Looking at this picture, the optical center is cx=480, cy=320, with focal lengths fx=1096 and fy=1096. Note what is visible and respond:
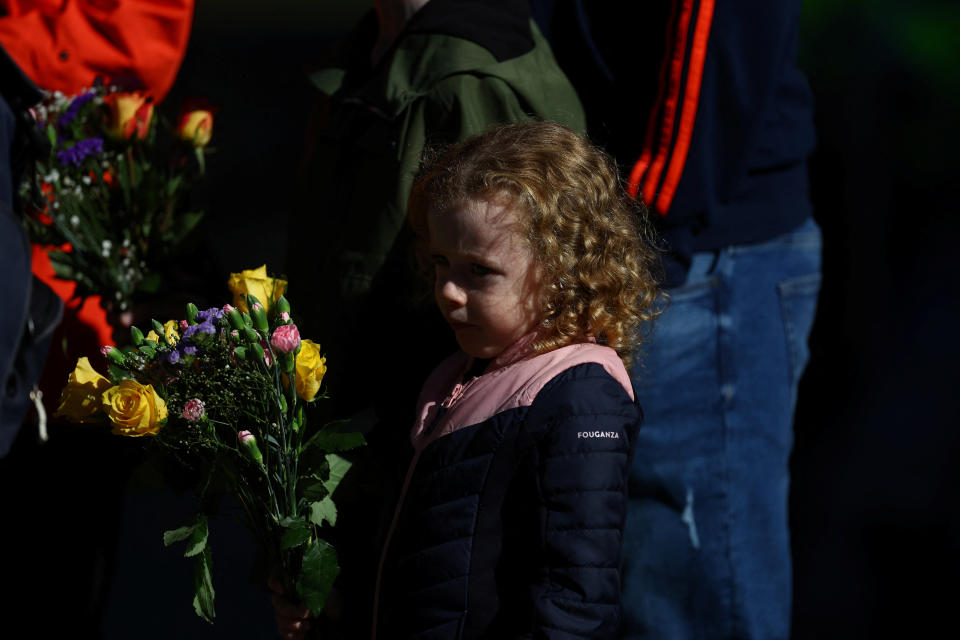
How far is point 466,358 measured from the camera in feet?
6.38

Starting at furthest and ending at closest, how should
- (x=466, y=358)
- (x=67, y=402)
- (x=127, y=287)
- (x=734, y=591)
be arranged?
(x=127, y=287)
(x=734, y=591)
(x=466, y=358)
(x=67, y=402)

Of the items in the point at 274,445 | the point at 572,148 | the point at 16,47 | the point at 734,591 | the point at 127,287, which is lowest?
the point at 734,591

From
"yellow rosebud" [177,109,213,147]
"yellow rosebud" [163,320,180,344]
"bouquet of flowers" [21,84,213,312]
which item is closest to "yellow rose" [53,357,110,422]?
"yellow rosebud" [163,320,180,344]

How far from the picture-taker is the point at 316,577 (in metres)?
1.73

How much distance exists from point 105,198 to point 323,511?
1.10 m

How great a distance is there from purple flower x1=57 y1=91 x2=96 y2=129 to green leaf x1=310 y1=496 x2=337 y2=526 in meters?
1.17

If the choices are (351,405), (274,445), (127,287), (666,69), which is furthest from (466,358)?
(127,287)

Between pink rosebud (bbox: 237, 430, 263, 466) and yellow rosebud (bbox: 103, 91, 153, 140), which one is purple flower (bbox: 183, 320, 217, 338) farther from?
yellow rosebud (bbox: 103, 91, 153, 140)

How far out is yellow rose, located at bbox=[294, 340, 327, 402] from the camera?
1649 mm

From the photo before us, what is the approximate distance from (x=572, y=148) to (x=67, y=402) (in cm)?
88

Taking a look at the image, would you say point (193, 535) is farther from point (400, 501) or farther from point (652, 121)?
point (652, 121)

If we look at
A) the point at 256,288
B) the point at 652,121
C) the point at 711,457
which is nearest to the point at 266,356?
the point at 256,288

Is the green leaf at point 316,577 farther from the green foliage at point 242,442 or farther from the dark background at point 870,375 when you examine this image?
the dark background at point 870,375

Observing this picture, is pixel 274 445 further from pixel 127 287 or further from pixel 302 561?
pixel 127 287
